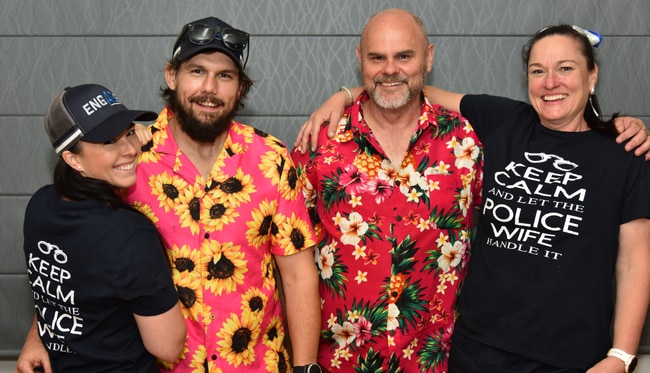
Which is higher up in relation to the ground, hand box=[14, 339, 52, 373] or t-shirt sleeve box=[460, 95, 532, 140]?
t-shirt sleeve box=[460, 95, 532, 140]

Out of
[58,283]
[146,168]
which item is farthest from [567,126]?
[58,283]

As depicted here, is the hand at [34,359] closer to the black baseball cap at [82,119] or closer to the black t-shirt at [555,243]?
the black baseball cap at [82,119]

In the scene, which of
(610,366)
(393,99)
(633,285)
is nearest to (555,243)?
(633,285)

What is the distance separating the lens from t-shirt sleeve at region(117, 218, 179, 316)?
1.62 m

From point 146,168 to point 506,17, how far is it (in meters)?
1.59

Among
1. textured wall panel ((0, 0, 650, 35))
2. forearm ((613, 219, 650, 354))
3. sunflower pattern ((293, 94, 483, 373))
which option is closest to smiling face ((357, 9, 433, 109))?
sunflower pattern ((293, 94, 483, 373))

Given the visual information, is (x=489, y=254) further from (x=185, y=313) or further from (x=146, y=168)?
(x=146, y=168)

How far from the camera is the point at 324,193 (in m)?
2.21

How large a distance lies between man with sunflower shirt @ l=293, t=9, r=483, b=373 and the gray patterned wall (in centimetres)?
50

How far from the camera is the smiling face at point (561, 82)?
200 cm

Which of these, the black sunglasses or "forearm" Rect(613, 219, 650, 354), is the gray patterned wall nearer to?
the black sunglasses

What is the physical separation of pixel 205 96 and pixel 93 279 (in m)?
0.65

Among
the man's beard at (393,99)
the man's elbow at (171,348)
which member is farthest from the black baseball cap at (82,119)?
the man's beard at (393,99)

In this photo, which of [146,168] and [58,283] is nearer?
[58,283]
